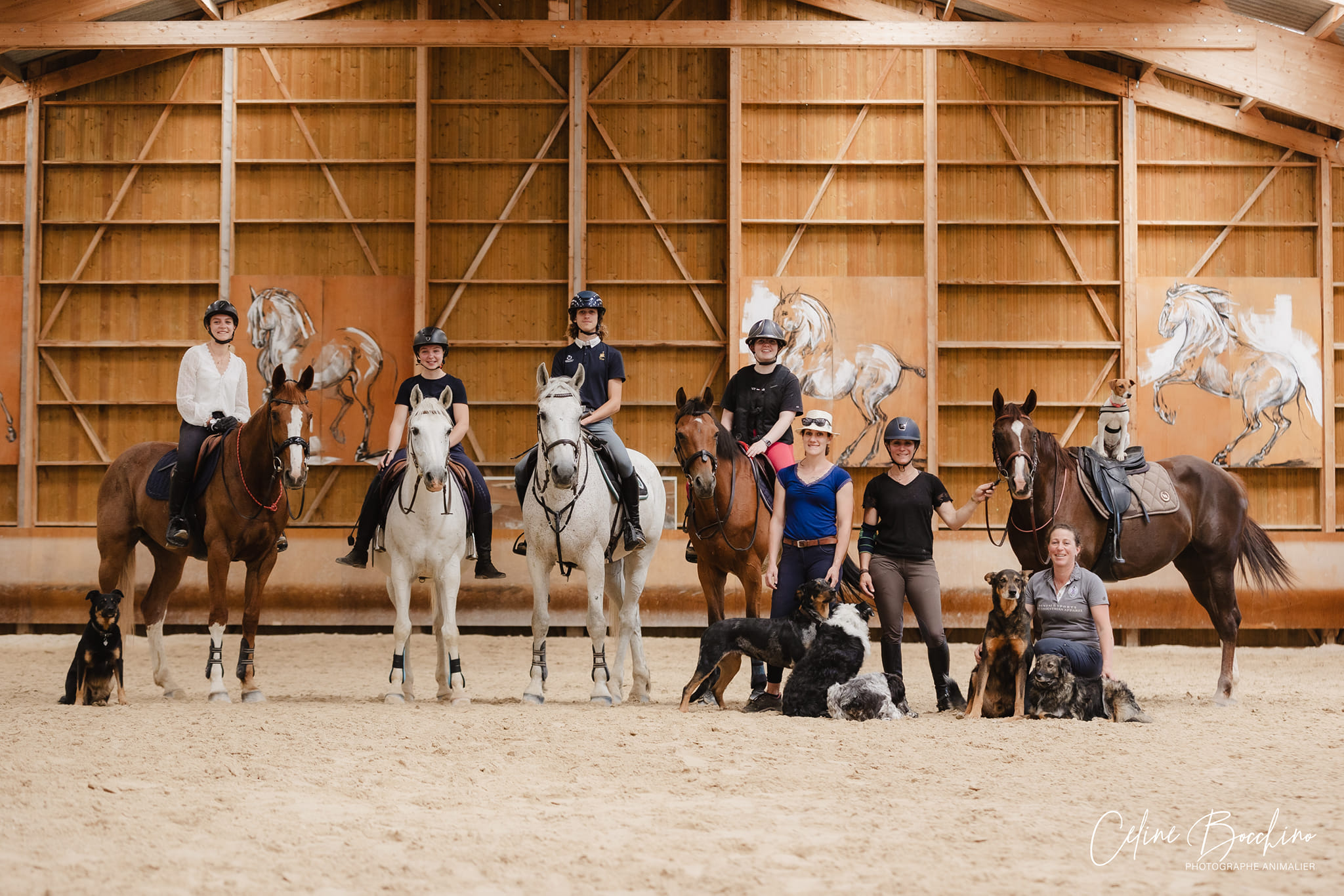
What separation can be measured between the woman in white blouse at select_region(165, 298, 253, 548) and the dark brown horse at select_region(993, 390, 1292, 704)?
16.7 ft

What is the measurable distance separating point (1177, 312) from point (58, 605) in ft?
43.0

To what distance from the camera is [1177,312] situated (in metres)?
12.9

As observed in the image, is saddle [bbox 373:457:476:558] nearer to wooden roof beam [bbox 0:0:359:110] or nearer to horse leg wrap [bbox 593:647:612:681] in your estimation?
horse leg wrap [bbox 593:647:612:681]

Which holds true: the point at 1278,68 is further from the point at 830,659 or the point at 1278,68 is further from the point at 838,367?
the point at 830,659

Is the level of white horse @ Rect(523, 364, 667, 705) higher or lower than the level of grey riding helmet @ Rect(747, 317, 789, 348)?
lower

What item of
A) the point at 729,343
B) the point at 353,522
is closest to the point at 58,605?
the point at 353,522

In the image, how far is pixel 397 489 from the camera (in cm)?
715

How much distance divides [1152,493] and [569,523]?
4061 millimetres

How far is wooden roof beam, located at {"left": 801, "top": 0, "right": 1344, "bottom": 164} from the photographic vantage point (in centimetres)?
1293

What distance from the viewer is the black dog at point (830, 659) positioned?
20.2 feet

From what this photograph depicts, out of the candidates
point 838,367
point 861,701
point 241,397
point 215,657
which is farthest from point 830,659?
point 838,367

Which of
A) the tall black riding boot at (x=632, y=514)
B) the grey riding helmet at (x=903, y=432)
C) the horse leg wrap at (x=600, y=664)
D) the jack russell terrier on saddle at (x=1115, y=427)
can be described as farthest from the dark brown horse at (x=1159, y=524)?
the horse leg wrap at (x=600, y=664)

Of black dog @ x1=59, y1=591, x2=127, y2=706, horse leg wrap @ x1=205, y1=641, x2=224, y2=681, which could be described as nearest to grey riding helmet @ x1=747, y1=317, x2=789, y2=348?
horse leg wrap @ x1=205, y1=641, x2=224, y2=681

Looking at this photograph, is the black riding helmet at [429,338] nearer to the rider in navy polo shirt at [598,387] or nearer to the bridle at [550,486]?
the rider in navy polo shirt at [598,387]
